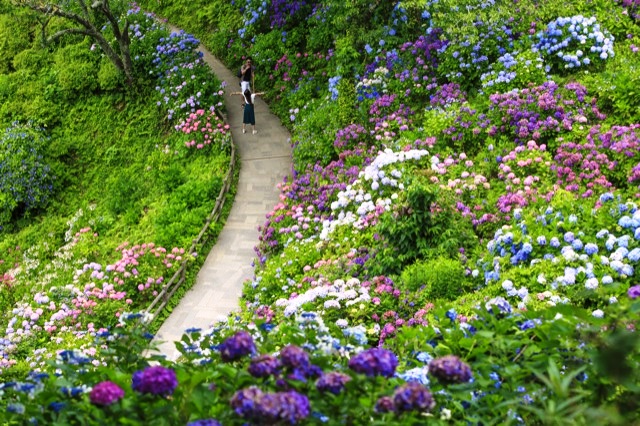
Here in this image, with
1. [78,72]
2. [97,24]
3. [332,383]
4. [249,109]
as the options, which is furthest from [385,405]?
[97,24]

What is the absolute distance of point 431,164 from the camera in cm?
1087

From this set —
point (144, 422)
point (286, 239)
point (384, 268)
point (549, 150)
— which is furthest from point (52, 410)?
point (549, 150)

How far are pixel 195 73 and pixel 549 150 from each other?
8.87 metres

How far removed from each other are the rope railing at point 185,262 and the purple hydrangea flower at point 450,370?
7131 millimetres

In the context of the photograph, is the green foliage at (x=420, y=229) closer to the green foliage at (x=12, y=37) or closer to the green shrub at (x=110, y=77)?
the green shrub at (x=110, y=77)

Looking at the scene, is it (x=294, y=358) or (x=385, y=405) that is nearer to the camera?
(x=385, y=405)

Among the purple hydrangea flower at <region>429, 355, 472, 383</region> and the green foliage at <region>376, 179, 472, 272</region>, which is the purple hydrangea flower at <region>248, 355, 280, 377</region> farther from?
the green foliage at <region>376, 179, 472, 272</region>

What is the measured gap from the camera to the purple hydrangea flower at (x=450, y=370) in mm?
3609

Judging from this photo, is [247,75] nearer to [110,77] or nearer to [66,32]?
[66,32]

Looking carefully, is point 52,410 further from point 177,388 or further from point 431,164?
point 431,164

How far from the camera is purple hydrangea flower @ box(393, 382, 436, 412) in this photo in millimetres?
3389

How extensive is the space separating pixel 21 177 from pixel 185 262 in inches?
243

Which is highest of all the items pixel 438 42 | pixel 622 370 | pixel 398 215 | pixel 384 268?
pixel 438 42

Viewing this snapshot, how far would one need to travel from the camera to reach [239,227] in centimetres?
1283
